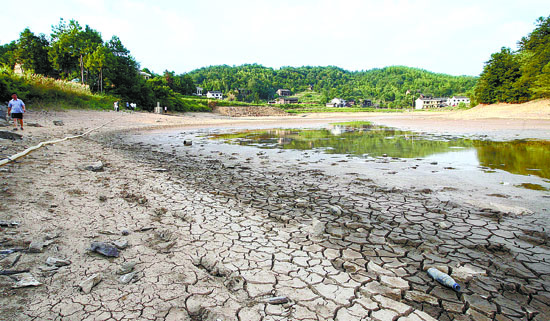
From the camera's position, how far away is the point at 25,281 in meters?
2.59

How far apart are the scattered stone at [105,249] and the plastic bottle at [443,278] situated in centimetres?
352

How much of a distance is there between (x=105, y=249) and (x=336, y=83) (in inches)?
6881

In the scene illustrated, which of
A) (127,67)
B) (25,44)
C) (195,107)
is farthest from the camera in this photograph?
(195,107)

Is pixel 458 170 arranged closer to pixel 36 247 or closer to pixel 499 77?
pixel 36 247

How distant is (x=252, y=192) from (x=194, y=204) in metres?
1.35

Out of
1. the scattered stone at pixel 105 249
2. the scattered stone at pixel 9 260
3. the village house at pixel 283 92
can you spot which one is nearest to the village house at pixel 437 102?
the village house at pixel 283 92

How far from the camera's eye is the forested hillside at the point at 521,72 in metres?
31.8

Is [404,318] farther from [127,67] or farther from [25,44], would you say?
[25,44]

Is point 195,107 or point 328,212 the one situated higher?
point 195,107

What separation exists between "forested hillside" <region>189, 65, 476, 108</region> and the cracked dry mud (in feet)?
344

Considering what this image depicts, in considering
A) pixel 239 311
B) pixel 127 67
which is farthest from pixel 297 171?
pixel 127 67

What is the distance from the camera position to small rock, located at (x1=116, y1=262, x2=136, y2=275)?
2.91 m

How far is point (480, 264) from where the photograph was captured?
10.4 ft

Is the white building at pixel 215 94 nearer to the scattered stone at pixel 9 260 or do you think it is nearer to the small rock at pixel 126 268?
the scattered stone at pixel 9 260
